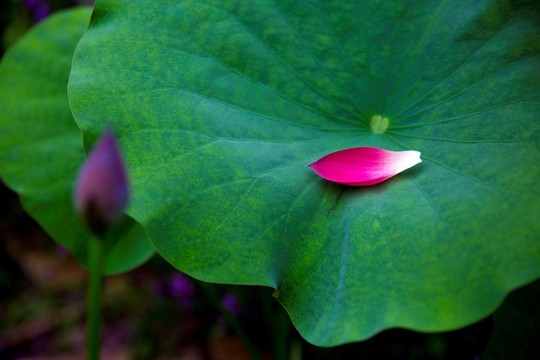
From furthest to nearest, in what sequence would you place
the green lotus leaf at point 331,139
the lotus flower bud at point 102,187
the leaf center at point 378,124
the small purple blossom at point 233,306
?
the small purple blossom at point 233,306 → the leaf center at point 378,124 → the green lotus leaf at point 331,139 → the lotus flower bud at point 102,187

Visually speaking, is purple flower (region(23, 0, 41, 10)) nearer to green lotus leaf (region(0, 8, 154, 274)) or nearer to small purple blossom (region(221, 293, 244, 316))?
green lotus leaf (region(0, 8, 154, 274))

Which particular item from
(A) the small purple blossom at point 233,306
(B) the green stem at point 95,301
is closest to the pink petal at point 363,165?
(B) the green stem at point 95,301

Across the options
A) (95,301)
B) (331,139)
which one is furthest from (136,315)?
(95,301)

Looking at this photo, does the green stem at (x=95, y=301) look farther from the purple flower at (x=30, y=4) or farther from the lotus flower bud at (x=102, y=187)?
the purple flower at (x=30, y=4)

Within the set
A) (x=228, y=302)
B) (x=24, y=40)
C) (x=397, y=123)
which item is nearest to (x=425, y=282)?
(x=397, y=123)

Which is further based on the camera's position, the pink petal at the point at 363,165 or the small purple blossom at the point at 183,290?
the small purple blossom at the point at 183,290

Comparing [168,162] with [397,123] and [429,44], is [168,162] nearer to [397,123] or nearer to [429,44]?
[397,123]
